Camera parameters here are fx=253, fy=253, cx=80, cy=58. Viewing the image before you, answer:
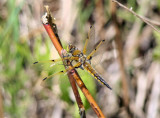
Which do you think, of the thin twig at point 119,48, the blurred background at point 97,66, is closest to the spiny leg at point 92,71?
the thin twig at point 119,48

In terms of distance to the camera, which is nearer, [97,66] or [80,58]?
[80,58]

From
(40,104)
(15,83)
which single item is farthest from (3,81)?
(40,104)

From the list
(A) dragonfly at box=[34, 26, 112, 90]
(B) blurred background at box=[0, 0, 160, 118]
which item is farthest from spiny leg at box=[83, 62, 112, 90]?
(B) blurred background at box=[0, 0, 160, 118]

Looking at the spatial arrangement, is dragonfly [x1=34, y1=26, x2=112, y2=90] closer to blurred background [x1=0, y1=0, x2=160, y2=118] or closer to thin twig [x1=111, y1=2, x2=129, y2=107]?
thin twig [x1=111, y1=2, x2=129, y2=107]

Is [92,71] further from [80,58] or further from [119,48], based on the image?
[119,48]

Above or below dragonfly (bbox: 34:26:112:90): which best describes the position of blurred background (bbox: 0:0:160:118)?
Answer: above

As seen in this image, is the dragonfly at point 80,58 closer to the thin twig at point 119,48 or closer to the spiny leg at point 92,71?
the spiny leg at point 92,71

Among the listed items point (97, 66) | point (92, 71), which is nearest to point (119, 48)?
point (97, 66)

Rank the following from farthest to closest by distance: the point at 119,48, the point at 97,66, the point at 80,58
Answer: the point at 97,66 → the point at 119,48 → the point at 80,58

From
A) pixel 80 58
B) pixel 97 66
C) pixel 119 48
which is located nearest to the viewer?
pixel 80 58
